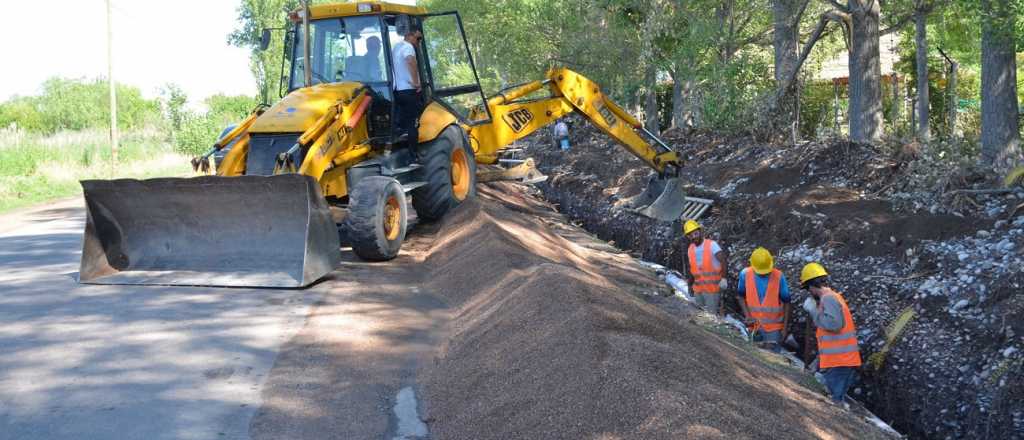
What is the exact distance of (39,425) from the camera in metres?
5.45

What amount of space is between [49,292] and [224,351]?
121 inches

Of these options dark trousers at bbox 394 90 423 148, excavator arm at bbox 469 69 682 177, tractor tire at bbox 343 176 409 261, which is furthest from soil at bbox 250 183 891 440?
excavator arm at bbox 469 69 682 177

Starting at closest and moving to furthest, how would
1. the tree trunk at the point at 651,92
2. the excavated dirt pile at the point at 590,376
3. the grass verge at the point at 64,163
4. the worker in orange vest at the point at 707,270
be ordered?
the excavated dirt pile at the point at 590,376
the worker in orange vest at the point at 707,270
the tree trunk at the point at 651,92
the grass verge at the point at 64,163

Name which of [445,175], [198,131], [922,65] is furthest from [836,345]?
[198,131]

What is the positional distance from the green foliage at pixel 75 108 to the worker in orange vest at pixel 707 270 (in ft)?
131

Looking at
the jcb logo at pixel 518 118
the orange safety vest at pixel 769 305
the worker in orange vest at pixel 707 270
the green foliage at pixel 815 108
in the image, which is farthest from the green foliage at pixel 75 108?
the orange safety vest at pixel 769 305

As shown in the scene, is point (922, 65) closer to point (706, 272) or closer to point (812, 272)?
point (706, 272)

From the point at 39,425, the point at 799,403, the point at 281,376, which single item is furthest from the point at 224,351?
the point at 799,403

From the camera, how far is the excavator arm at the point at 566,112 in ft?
43.0

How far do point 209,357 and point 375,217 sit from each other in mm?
3213

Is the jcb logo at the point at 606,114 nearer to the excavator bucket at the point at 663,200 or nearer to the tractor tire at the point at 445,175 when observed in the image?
the excavator bucket at the point at 663,200

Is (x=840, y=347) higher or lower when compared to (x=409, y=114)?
lower

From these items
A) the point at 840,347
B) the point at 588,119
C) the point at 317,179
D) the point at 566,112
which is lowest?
the point at 840,347

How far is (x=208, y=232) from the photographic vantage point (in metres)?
9.43
